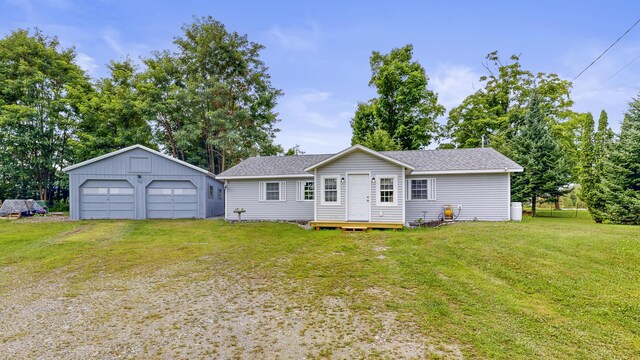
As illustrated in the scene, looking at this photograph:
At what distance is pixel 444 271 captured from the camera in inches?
237

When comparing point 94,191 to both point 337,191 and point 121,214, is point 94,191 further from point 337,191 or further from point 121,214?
point 337,191

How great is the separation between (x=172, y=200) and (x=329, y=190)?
34.2 ft

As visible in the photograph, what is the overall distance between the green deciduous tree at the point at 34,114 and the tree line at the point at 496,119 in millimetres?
25991

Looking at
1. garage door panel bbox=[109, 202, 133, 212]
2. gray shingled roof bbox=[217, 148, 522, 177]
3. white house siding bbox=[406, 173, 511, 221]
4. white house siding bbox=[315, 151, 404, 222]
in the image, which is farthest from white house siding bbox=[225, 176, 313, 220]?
garage door panel bbox=[109, 202, 133, 212]

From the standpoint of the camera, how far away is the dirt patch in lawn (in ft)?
10.4

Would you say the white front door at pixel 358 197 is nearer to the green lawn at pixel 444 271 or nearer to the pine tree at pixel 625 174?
Result: the green lawn at pixel 444 271

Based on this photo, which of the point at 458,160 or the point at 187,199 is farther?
the point at 187,199

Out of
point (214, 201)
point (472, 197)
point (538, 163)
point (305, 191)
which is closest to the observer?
point (472, 197)

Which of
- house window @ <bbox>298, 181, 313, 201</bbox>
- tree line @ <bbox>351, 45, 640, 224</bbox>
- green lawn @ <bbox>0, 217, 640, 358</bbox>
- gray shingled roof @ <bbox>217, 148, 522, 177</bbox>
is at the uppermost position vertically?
tree line @ <bbox>351, 45, 640, 224</bbox>

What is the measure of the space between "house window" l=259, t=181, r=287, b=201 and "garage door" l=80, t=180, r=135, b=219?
7.86 metres

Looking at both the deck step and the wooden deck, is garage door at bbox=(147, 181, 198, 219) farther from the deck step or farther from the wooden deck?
the deck step

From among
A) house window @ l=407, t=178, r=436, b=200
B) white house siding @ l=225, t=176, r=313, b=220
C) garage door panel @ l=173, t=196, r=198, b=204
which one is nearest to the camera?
house window @ l=407, t=178, r=436, b=200

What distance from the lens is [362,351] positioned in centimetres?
315

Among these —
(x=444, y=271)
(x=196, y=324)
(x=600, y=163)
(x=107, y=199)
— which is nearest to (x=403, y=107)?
(x=600, y=163)
